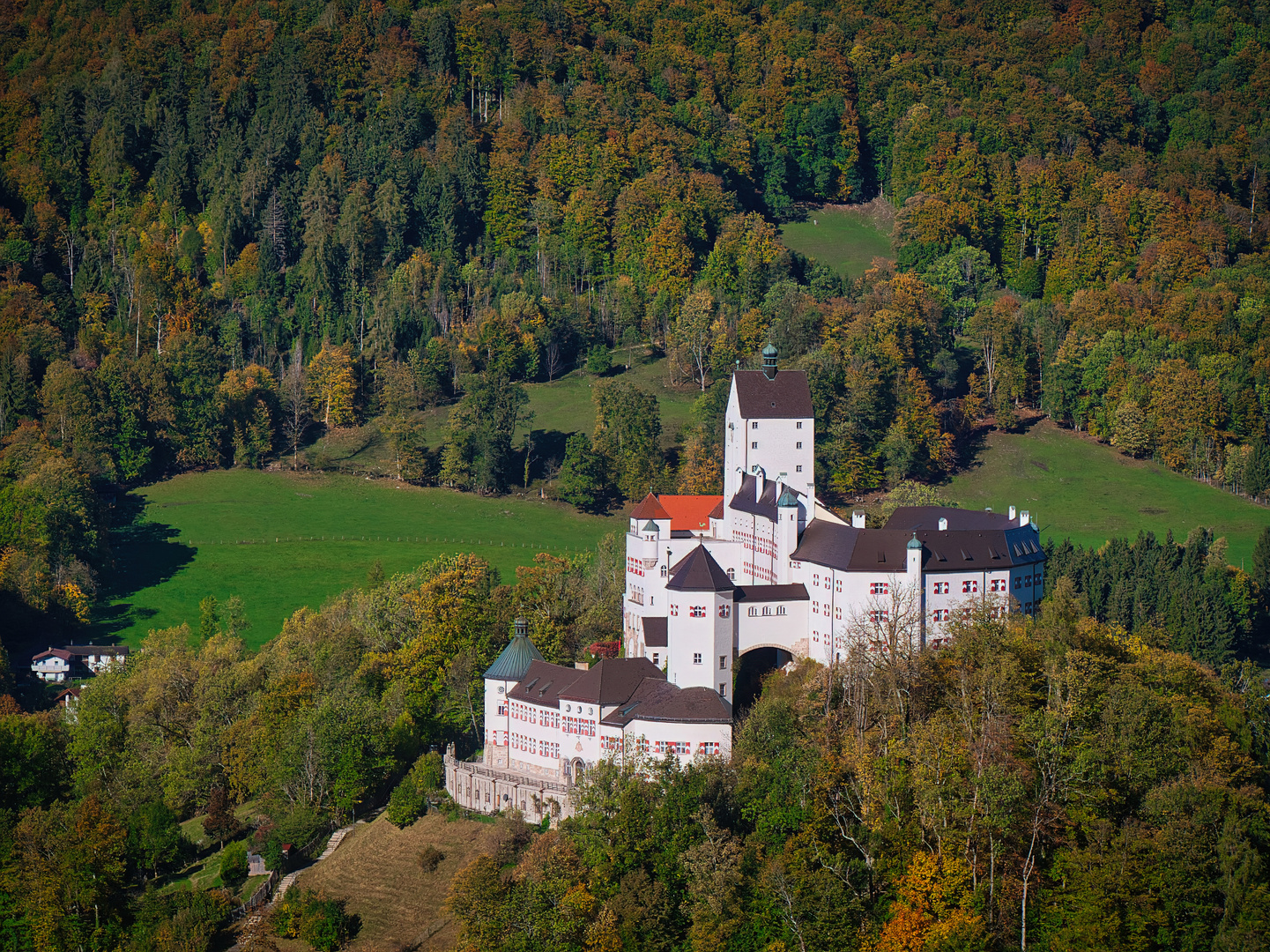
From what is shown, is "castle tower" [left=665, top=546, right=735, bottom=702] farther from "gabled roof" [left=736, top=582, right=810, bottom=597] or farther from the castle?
"gabled roof" [left=736, top=582, right=810, bottom=597]

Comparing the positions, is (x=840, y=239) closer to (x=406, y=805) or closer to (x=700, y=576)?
(x=700, y=576)

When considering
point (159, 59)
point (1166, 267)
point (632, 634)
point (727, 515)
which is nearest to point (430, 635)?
point (632, 634)

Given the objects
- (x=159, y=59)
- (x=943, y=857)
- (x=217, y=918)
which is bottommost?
(x=217, y=918)

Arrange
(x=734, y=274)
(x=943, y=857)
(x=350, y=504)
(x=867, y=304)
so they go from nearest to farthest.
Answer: (x=943, y=857), (x=350, y=504), (x=867, y=304), (x=734, y=274)

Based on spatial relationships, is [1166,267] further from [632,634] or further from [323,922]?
[323,922]

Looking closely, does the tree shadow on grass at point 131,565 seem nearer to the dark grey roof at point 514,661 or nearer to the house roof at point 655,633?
the dark grey roof at point 514,661

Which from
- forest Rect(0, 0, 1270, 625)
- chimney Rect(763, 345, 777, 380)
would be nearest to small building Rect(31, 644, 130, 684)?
forest Rect(0, 0, 1270, 625)

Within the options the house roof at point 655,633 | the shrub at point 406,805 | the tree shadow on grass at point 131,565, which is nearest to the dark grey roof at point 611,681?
the house roof at point 655,633
